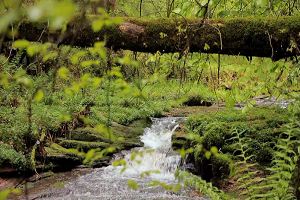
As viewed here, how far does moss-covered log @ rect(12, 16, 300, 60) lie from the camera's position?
3729 millimetres

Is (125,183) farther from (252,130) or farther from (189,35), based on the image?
(189,35)

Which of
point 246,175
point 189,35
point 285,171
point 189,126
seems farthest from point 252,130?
point 189,35

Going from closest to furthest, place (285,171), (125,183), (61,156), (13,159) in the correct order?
(285,171) → (13,159) → (125,183) → (61,156)

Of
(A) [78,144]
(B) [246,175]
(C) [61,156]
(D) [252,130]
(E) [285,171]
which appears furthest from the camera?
(A) [78,144]

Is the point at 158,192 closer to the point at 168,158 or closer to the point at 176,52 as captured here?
the point at 168,158

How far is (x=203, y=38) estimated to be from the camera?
379 centimetres

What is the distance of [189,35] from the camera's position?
376 centimetres

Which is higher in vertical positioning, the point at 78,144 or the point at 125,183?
the point at 78,144

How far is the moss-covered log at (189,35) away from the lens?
12.2ft

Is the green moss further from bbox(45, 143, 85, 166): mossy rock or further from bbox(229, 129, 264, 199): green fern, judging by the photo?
bbox(45, 143, 85, 166): mossy rock

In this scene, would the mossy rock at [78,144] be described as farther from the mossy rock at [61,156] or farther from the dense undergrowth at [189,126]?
the mossy rock at [61,156]

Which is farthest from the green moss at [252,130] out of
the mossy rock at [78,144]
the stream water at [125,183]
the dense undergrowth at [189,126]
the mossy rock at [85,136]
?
the mossy rock at [85,136]

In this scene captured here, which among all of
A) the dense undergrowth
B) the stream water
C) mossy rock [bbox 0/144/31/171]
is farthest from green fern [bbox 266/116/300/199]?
mossy rock [bbox 0/144/31/171]

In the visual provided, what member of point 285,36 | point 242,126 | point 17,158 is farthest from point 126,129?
point 285,36
